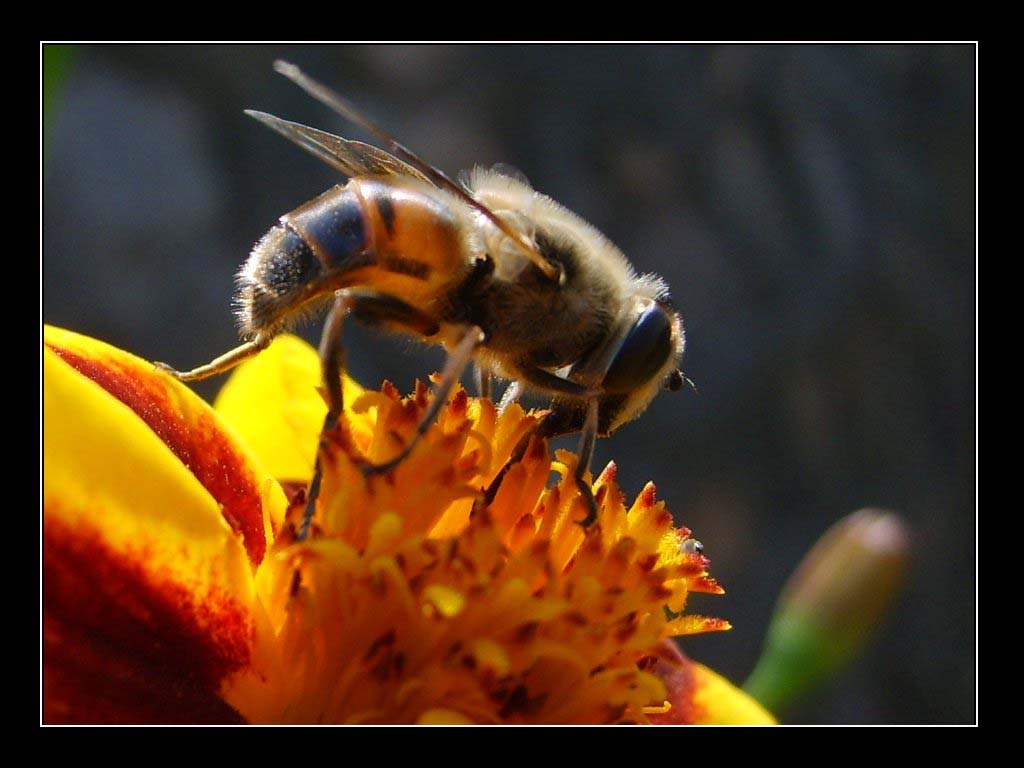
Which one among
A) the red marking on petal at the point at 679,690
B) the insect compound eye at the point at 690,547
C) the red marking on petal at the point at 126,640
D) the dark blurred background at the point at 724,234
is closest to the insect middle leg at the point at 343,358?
the red marking on petal at the point at 126,640

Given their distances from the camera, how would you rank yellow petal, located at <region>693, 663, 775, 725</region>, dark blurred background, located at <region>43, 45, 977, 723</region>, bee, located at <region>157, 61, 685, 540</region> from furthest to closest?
dark blurred background, located at <region>43, 45, 977, 723</region> → yellow petal, located at <region>693, 663, 775, 725</region> → bee, located at <region>157, 61, 685, 540</region>

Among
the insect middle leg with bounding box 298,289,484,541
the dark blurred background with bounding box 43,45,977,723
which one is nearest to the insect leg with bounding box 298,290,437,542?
the insect middle leg with bounding box 298,289,484,541

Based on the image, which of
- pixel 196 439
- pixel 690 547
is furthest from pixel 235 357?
pixel 690 547

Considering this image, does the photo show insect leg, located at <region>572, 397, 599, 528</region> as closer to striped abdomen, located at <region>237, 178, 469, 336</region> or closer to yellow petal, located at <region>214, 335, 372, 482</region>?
striped abdomen, located at <region>237, 178, 469, 336</region>

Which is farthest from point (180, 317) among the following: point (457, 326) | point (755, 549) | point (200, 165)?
point (457, 326)

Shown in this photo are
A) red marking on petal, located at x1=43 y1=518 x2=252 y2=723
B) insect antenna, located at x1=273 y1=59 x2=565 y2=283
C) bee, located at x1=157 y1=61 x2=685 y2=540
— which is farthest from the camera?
bee, located at x1=157 y1=61 x2=685 y2=540

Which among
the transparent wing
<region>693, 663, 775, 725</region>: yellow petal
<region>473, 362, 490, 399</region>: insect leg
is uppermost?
the transparent wing

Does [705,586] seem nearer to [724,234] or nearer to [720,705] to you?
[720,705]

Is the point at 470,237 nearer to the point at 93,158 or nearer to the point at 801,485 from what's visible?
the point at 93,158
